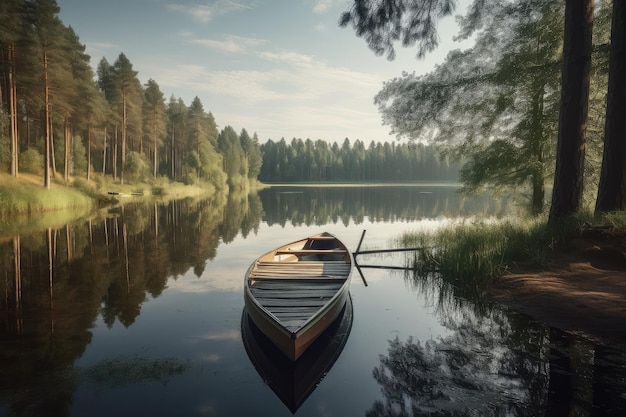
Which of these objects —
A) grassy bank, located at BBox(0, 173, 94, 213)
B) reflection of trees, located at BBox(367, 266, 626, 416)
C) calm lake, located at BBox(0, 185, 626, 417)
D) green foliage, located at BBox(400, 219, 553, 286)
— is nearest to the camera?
reflection of trees, located at BBox(367, 266, 626, 416)

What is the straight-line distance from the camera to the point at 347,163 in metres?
142

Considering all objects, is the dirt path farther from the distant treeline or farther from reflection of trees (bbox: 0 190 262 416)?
the distant treeline

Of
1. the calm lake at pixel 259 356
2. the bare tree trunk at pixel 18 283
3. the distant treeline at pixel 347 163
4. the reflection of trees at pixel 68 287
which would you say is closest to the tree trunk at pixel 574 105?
the calm lake at pixel 259 356

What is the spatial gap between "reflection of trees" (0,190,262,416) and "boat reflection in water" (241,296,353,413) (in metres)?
1.80

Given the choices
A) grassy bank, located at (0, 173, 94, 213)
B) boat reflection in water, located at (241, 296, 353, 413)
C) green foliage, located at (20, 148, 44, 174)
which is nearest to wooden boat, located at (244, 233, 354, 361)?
boat reflection in water, located at (241, 296, 353, 413)

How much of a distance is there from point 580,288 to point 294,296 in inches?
247

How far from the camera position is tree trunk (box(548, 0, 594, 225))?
10.1 meters

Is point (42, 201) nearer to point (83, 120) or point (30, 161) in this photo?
point (30, 161)

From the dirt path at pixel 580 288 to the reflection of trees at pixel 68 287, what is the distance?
7.48 m

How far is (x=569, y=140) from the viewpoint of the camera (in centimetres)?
1034

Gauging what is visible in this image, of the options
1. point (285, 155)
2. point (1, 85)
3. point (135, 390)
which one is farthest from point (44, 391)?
point (285, 155)

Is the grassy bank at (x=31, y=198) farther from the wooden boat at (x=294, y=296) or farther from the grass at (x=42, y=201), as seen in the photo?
the wooden boat at (x=294, y=296)

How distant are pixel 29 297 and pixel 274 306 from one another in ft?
21.2

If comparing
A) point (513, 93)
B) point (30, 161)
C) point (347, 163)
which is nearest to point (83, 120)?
point (30, 161)
